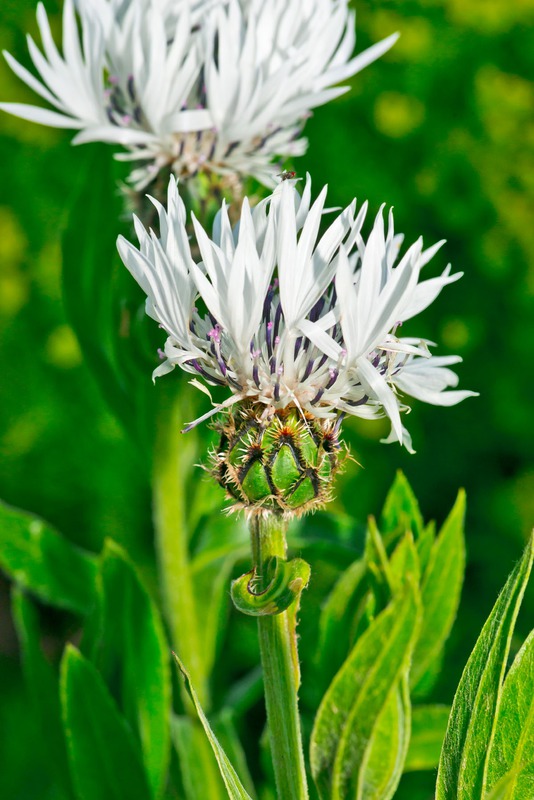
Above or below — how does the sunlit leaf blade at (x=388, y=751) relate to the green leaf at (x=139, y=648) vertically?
below

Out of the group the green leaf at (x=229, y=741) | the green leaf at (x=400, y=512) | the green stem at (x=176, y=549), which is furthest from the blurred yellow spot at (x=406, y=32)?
the green leaf at (x=229, y=741)

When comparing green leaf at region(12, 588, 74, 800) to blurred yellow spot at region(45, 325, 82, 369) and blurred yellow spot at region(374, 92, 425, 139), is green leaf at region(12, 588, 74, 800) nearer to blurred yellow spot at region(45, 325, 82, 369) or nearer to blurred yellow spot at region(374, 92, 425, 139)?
blurred yellow spot at region(45, 325, 82, 369)

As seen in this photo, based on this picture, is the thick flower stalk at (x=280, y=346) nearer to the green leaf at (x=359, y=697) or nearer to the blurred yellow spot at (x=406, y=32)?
the green leaf at (x=359, y=697)

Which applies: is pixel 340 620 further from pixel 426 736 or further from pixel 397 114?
pixel 397 114

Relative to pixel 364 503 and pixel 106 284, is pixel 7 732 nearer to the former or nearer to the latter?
pixel 364 503

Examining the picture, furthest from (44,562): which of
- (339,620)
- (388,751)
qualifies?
(388,751)

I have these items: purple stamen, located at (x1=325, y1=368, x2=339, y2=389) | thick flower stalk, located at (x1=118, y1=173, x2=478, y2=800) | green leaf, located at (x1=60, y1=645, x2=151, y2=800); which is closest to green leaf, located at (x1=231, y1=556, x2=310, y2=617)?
thick flower stalk, located at (x1=118, y1=173, x2=478, y2=800)
